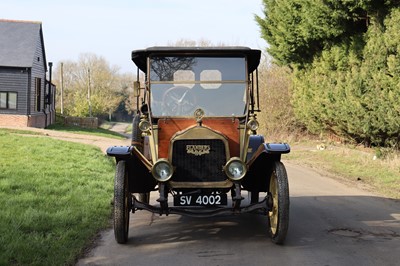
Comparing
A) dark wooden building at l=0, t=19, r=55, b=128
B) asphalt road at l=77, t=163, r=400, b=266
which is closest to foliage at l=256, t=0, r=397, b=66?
asphalt road at l=77, t=163, r=400, b=266

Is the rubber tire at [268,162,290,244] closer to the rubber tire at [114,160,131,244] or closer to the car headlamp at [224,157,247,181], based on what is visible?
the car headlamp at [224,157,247,181]

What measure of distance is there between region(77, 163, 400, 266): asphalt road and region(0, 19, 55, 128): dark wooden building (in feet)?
85.1

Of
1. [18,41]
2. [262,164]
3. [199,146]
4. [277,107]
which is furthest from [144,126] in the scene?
[18,41]

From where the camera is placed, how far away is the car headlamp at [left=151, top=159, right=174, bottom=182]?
602 cm

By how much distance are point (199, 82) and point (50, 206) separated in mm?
3230

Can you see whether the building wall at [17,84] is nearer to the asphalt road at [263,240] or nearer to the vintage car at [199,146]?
the asphalt road at [263,240]

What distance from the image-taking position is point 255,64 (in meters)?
7.31

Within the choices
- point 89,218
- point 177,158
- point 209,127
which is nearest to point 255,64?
point 209,127

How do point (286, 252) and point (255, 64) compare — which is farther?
point (255, 64)

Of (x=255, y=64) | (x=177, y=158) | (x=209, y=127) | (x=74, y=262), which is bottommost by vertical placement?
(x=74, y=262)

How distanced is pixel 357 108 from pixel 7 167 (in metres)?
11.2

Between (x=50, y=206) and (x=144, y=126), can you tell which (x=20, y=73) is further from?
(x=144, y=126)

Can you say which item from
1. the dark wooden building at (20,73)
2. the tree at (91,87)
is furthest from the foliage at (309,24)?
the tree at (91,87)

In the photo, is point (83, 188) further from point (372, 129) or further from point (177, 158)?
point (372, 129)
